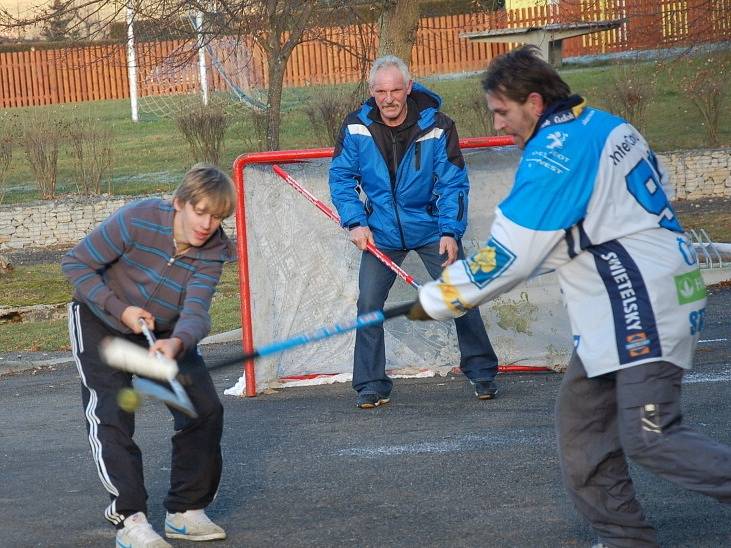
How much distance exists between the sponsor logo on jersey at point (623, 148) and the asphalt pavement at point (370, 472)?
→ 4.97 feet

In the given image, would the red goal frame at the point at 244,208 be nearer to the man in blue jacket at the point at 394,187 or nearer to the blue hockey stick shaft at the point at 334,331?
the man in blue jacket at the point at 394,187

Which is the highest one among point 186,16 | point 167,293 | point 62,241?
point 186,16

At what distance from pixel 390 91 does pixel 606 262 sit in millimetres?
3404

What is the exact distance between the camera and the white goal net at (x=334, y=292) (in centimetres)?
824

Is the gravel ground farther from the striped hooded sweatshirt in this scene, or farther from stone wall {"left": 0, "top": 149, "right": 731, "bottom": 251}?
the striped hooded sweatshirt

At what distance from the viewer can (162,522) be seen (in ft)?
16.4

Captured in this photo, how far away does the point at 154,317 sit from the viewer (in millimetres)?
4578

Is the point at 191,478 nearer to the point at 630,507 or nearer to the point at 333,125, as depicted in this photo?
the point at 630,507

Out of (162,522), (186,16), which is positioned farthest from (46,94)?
(162,522)

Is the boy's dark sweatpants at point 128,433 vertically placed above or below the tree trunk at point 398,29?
below

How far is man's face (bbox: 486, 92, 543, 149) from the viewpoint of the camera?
3.93m

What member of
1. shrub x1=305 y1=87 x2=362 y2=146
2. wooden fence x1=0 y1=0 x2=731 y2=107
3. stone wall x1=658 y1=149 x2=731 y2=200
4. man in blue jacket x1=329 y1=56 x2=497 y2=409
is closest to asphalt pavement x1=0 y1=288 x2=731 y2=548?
man in blue jacket x1=329 y1=56 x2=497 y2=409

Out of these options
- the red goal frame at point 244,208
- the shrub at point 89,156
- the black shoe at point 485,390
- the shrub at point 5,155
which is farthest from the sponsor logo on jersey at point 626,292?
the shrub at point 5,155

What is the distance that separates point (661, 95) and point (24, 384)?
72.8ft
